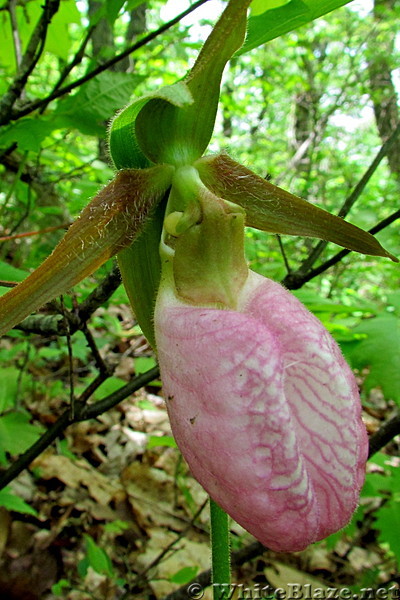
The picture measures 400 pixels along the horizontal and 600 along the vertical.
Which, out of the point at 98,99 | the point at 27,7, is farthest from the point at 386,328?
the point at 27,7

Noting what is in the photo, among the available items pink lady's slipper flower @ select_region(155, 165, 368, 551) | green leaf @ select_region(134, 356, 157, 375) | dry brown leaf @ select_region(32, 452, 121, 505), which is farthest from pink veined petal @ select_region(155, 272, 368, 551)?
dry brown leaf @ select_region(32, 452, 121, 505)

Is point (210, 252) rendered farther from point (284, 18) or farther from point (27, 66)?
point (27, 66)

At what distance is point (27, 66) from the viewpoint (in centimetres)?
167

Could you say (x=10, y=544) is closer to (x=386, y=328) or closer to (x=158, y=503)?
(x=158, y=503)

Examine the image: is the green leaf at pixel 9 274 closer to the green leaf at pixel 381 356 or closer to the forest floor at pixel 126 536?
the forest floor at pixel 126 536

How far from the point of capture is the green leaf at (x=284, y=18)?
3.19ft

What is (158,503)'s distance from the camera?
306cm

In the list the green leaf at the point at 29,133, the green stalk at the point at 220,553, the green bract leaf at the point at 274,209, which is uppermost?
the green leaf at the point at 29,133

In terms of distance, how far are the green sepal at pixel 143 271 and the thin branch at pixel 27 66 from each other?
82 cm

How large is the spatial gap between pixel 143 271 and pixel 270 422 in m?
0.58

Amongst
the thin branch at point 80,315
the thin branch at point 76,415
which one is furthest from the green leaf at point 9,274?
the thin branch at point 76,415

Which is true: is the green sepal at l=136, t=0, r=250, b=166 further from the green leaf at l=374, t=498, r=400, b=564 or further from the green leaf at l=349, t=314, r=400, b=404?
the green leaf at l=374, t=498, r=400, b=564

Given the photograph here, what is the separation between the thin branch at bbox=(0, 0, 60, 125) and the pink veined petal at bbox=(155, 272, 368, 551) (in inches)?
47.7

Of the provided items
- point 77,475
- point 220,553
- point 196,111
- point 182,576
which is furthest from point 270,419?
point 77,475
